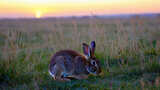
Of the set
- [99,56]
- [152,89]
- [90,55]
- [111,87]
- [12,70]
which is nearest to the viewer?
[152,89]

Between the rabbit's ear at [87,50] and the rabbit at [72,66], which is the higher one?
the rabbit's ear at [87,50]

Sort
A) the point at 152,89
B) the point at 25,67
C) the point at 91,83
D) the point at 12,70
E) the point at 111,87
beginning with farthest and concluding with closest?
the point at 25,67, the point at 12,70, the point at 91,83, the point at 111,87, the point at 152,89

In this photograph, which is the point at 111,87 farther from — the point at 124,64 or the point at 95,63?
the point at 124,64

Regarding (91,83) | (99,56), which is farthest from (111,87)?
(99,56)

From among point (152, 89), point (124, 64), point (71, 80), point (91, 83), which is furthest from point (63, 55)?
point (152, 89)

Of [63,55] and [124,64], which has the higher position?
[63,55]

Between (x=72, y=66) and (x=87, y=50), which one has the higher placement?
(x=87, y=50)

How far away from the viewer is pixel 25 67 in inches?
226

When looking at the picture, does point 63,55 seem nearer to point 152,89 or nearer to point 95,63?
point 95,63

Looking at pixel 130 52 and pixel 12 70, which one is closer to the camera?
pixel 12 70

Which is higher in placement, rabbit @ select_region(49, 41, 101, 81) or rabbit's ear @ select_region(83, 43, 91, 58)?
rabbit's ear @ select_region(83, 43, 91, 58)

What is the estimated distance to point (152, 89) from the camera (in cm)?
388

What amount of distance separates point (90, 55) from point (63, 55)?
2.10 ft

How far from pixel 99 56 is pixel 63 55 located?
128 cm
